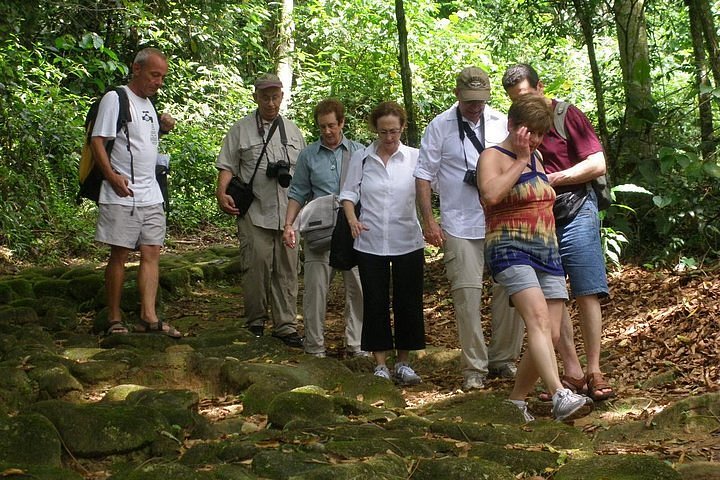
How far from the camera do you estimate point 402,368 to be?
5.57m

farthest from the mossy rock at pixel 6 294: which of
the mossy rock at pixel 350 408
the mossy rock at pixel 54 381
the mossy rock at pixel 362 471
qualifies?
the mossy rock at pixel 362 471

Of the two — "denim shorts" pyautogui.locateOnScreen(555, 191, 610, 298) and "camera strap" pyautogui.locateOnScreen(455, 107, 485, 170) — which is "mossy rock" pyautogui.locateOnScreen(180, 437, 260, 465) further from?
"camera strap" pyautogui.locateOnScreen(455, 107, 485, 170)

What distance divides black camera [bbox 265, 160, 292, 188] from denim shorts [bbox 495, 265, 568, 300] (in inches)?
97.0

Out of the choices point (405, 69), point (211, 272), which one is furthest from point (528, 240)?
point (211, 272)

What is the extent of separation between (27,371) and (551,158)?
2.94 metres

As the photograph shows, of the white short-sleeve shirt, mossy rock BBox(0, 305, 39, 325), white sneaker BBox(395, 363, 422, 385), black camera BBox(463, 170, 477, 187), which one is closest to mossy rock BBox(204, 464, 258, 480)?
white sneaker BBox(395, 363, 422, 385)

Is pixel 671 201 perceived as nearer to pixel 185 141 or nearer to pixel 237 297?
pixel 237 297

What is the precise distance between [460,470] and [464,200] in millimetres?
2407

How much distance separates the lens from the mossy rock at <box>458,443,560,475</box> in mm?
3469

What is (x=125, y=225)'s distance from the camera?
6020 millimetres

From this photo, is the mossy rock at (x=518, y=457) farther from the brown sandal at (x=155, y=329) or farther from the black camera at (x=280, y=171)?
the black camera at (x=280, y=171)

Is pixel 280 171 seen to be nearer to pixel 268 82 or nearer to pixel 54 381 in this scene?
pixel 268 82

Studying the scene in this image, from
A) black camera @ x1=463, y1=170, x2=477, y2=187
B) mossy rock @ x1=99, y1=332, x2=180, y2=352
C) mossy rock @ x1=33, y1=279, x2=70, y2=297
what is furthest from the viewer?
mossy rock @ x1=33, y1=279, x2=70, y2=297

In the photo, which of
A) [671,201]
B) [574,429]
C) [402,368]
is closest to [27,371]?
[402,368]
